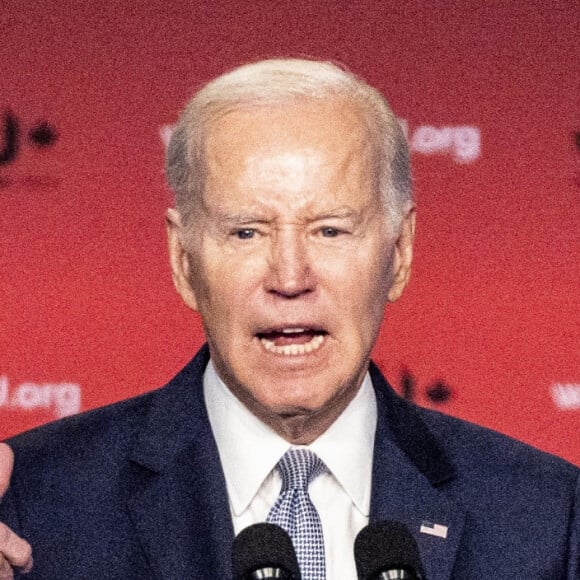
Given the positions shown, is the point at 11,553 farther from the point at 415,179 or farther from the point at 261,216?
the point at 415,179

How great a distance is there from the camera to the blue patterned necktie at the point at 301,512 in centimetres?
197

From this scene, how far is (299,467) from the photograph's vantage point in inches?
80.7

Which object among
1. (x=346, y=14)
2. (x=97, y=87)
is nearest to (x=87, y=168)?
(x=97, y=87)

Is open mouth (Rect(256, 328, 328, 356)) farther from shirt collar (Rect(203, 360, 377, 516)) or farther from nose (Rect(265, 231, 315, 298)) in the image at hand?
shirt collar (Rect(203, 360, 377, 516))

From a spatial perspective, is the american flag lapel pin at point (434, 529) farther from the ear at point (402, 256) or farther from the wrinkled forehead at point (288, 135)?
the wrinkled forehead at point (288, 135)

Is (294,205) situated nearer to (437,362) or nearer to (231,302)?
(231,302)

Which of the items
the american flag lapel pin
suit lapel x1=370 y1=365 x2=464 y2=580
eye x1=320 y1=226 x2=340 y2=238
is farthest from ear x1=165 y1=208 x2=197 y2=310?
the american flag lapel pin

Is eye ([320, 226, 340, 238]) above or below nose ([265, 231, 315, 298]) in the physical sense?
above

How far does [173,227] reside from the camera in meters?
2.13

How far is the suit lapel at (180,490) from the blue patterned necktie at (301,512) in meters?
0.08

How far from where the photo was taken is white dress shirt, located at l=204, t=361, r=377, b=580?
203 cm

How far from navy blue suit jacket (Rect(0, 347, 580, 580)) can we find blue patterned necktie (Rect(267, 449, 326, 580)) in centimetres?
9

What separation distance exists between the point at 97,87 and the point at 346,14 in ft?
1.76

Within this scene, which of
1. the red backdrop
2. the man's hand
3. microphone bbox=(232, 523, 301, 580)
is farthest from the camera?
the red backdrop
